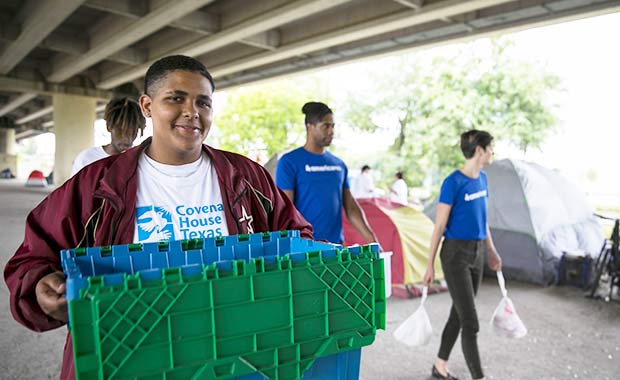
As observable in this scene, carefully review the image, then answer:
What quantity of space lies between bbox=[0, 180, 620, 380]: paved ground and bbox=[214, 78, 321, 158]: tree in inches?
885

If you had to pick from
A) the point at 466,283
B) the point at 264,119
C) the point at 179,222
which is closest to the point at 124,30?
the point at 466,283

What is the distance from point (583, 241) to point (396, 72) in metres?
17.9

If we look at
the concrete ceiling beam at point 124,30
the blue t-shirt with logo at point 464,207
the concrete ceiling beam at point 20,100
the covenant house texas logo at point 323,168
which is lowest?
the blue t-shirt with logo at point 464,207

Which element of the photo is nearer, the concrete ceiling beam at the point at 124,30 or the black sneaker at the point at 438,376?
the black sneaker at the point at 438,376

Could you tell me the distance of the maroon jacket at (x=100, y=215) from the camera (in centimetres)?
149

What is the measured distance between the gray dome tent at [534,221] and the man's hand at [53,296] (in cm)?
792

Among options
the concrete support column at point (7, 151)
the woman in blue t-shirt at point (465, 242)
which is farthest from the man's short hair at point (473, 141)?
the concrete support column at point (7, 151)

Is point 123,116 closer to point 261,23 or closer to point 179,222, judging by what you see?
point 179,222

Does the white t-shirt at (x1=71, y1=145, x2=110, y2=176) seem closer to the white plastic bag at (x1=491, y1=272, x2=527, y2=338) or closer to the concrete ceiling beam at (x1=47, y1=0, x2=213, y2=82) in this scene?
the white plastic bag at (x1=491, y1=272, x2=527, y2=338)

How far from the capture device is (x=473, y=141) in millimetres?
4199

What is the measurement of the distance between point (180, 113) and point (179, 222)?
1.43 ft

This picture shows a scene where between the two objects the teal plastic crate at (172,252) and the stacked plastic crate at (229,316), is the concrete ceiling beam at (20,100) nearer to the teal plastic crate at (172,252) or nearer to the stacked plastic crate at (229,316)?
the teal plastic crate at (172,252)

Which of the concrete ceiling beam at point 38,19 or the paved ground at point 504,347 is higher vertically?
the concrete ceiling beam at point 38,19

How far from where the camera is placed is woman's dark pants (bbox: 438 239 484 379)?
3.98 m
